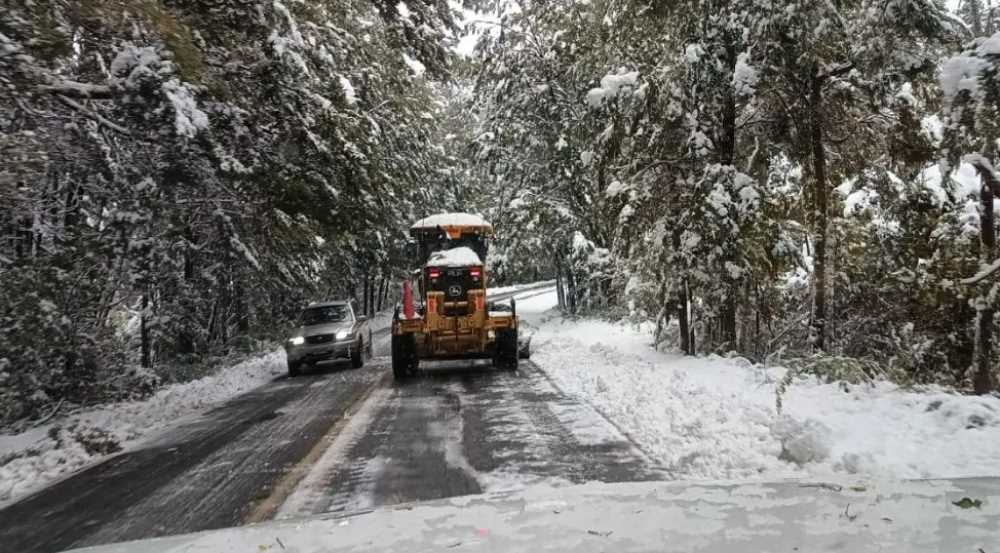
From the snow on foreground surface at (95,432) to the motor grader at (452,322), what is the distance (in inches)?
141

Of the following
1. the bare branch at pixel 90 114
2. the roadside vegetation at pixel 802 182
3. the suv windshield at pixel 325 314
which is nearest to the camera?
the bare branch at pixel 90 114

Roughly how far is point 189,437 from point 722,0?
32.8 ft

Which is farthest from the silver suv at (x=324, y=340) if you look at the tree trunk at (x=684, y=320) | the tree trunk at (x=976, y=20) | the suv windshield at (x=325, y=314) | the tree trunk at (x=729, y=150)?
the tree trunk at (x=976, y=20)

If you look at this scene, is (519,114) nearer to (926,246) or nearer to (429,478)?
(926,246)

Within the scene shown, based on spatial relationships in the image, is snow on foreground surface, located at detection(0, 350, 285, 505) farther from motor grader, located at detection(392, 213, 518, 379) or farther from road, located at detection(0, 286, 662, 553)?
motor grader, located at detection(392, 213, 518, 379)

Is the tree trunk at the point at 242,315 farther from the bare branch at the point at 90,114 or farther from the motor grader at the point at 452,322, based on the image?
the bare branch at the point at 90,114

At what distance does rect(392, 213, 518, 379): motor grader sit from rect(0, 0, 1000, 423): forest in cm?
197

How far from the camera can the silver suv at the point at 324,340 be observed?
1577cm

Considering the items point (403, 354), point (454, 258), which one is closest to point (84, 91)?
point (403, 354)

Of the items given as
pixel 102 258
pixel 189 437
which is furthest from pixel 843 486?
pixel 102 258

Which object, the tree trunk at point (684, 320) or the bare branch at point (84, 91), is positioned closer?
the bare branch at point (84, 91)

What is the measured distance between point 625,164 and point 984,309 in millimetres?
6593

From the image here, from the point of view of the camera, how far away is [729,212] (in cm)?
1118

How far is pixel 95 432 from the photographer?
912cm
